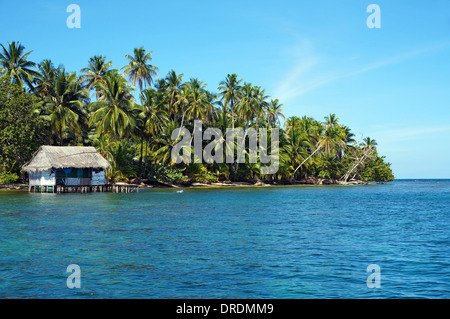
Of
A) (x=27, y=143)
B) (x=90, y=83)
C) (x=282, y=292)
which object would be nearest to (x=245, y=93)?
(x=90, y=83)

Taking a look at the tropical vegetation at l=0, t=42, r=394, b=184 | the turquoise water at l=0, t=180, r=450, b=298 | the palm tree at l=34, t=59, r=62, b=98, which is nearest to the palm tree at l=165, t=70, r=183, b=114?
the tropical vegetation at l=0, t=42, r=394, b=184

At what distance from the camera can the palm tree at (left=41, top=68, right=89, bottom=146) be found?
4825cm

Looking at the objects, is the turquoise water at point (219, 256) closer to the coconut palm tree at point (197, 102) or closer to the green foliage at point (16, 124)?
the green foliage at point (16, 124)

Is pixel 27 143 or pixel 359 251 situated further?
pixel 27 143

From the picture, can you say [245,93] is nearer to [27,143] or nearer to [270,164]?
[270,164]

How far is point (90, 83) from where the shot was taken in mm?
61656

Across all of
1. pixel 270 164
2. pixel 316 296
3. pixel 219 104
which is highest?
pixel 219 104

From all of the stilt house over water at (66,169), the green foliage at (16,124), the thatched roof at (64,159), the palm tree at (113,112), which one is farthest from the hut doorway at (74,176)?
the palm tree at (113,112)

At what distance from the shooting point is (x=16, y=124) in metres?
43.6

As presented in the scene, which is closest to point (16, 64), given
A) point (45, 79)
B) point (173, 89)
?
point (45, 79)

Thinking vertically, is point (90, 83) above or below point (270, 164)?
above
